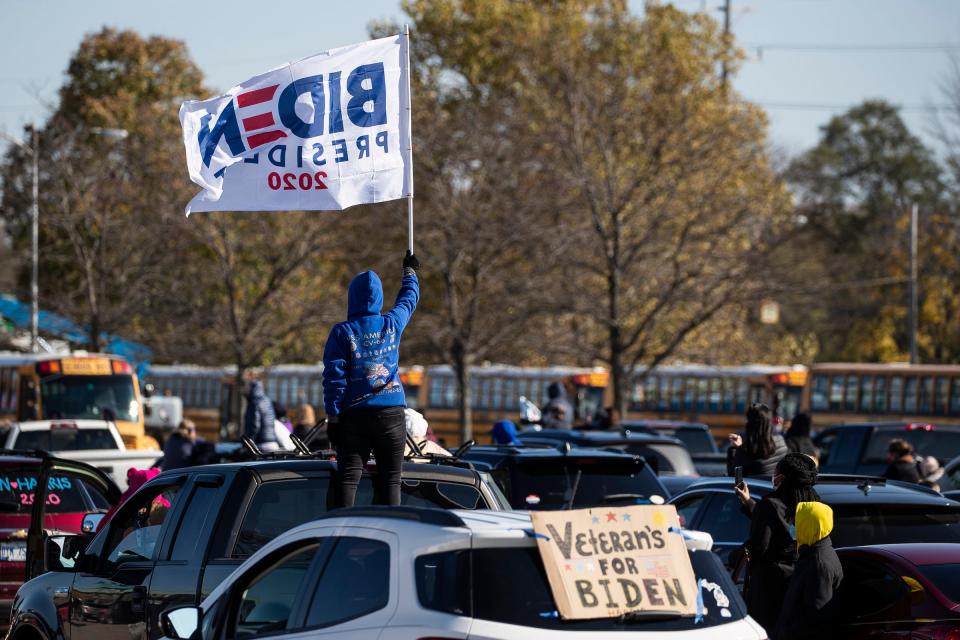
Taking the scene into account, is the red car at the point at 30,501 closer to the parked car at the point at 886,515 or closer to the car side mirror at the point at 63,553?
the car side mirror at the point at 63,553

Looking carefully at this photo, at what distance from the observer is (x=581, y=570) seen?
470cm

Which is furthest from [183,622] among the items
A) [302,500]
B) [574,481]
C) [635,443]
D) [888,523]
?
[635,443]

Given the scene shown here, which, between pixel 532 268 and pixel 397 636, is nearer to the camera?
pixel 397 636

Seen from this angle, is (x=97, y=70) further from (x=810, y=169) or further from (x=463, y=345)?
(x=810, y=169)

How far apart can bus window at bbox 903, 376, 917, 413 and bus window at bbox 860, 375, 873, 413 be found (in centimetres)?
89

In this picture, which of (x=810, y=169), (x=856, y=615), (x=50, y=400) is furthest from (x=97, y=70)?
(x=856, y=615)

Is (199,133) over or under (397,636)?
over

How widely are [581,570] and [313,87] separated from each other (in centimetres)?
624

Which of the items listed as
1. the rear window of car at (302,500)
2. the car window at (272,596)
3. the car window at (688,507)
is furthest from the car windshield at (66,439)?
the car window at (272,596)

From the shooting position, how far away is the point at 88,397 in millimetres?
30703

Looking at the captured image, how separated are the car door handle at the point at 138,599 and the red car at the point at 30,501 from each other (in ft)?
13.2

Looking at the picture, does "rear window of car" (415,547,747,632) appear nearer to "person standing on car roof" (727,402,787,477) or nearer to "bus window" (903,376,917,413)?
"person standing on car roof" (727,402,787,477)

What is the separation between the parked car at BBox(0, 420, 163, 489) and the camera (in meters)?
20.0

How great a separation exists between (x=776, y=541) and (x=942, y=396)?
31179 millimetres
